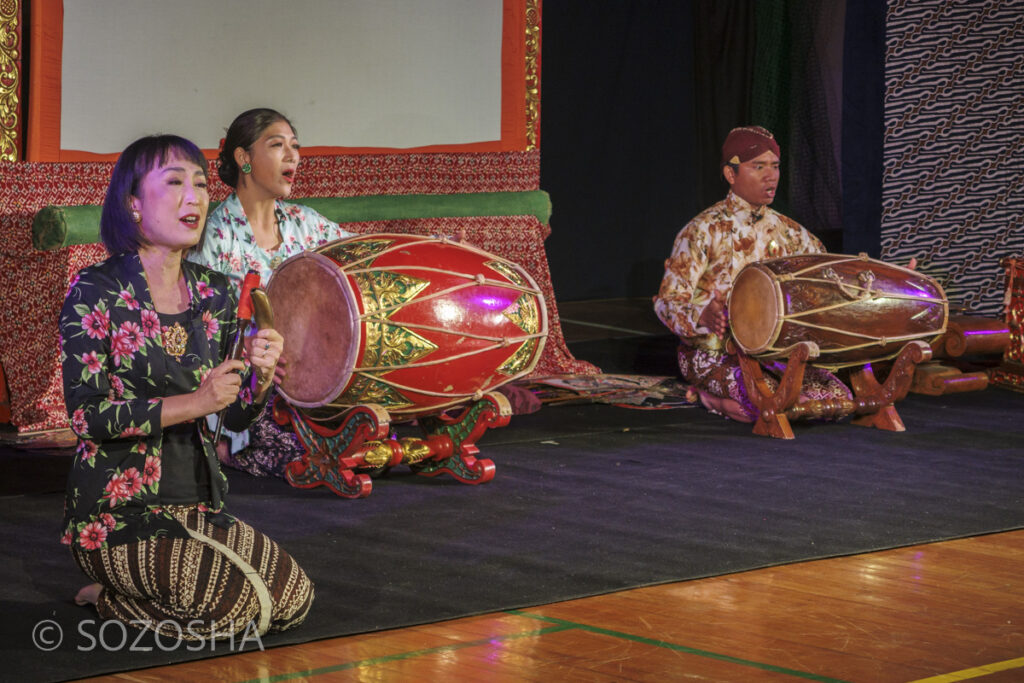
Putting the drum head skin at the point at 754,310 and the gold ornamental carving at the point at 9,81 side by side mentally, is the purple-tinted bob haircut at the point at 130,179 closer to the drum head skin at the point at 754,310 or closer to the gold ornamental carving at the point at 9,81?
the gold ornamental carving at the point at 9,81

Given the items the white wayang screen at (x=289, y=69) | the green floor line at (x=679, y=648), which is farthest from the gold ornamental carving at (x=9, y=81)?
the green floor line at (x=679, y=648)

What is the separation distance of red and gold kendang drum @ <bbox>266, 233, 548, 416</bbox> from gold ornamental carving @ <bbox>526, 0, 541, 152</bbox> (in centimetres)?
214

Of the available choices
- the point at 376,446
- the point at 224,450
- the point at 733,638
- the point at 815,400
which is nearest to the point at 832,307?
the point at 815,400

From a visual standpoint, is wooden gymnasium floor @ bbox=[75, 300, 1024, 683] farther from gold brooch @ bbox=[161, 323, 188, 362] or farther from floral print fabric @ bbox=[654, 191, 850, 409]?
floral print fabric @ bbox=[654, 191, 850, 409]

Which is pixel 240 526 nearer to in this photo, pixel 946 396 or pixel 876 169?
pixel 946 396

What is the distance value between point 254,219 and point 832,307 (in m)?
1.95

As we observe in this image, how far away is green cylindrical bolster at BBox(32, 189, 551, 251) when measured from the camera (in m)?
4.73

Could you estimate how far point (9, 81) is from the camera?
4.76 metres

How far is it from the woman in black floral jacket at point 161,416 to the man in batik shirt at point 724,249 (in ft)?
8.74

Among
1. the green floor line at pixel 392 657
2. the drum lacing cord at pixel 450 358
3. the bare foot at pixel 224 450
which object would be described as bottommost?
the green floor line at pixel 392 657

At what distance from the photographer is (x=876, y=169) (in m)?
8.47

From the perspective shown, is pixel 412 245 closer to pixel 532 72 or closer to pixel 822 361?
pixel 822 361

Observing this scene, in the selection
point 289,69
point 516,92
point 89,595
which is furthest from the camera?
point 516,92

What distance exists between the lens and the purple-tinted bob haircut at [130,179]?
9.10 feet
